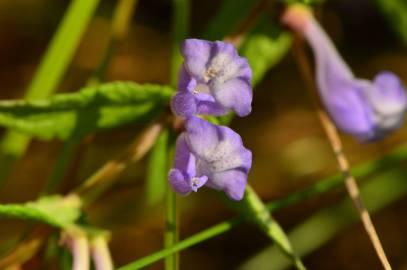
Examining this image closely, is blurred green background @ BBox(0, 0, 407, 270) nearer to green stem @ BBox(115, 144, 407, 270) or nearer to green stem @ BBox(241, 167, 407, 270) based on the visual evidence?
green stem @ BBox(241, 167, 407, 270)

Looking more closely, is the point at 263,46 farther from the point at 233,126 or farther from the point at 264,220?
the point at 233,126

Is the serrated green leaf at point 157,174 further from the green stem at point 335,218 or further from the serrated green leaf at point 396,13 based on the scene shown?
the serrated green leaf at point 396,13

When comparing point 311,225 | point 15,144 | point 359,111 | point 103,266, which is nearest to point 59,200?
point 103,266

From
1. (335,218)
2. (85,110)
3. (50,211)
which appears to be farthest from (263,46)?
(335,218)

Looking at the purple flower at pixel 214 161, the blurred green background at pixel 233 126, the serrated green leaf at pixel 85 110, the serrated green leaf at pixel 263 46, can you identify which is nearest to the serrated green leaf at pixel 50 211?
the serrated green leaf at pixel 85 110

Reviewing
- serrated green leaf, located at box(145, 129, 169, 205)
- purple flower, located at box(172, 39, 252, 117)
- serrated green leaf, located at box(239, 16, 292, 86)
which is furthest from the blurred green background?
purple flower, located at box(172, 39, 252, 117)
